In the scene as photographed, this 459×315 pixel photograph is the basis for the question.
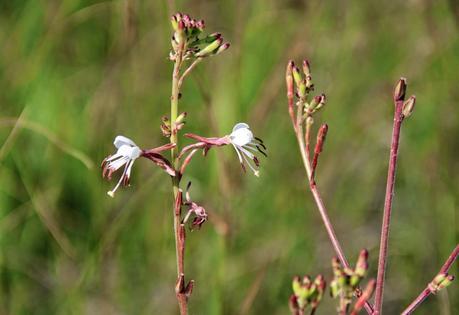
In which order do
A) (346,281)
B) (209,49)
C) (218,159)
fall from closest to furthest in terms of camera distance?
(346,281)
(209,49)
(218,159)

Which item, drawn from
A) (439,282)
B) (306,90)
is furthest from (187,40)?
(439,282)

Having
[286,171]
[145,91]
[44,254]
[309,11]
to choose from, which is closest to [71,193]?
[44,254]

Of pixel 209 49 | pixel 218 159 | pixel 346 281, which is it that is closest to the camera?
pixel 346 281

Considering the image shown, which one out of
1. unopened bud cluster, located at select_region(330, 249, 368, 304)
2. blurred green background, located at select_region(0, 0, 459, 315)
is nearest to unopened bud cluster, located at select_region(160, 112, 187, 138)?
unopened bud cluster, located at select_region(330, 249, 368, 304)

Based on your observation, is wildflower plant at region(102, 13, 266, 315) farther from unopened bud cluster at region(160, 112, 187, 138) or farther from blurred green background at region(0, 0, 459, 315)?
blurred green background at region(0, 0, 459, 315)

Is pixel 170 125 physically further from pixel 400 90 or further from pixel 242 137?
pixel 400 90

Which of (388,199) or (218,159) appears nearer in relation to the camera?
(388,199)

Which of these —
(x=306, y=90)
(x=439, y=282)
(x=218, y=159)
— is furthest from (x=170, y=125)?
(x=218, y=159)

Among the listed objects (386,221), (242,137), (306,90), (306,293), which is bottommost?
(306,293)

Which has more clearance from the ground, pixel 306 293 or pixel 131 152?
pixel 131 152

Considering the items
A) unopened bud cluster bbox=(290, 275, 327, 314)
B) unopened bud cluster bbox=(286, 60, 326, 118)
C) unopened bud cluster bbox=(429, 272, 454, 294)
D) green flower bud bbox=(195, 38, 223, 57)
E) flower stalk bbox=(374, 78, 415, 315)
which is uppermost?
green flower bud bbox=(195, 38, 223, 57)
